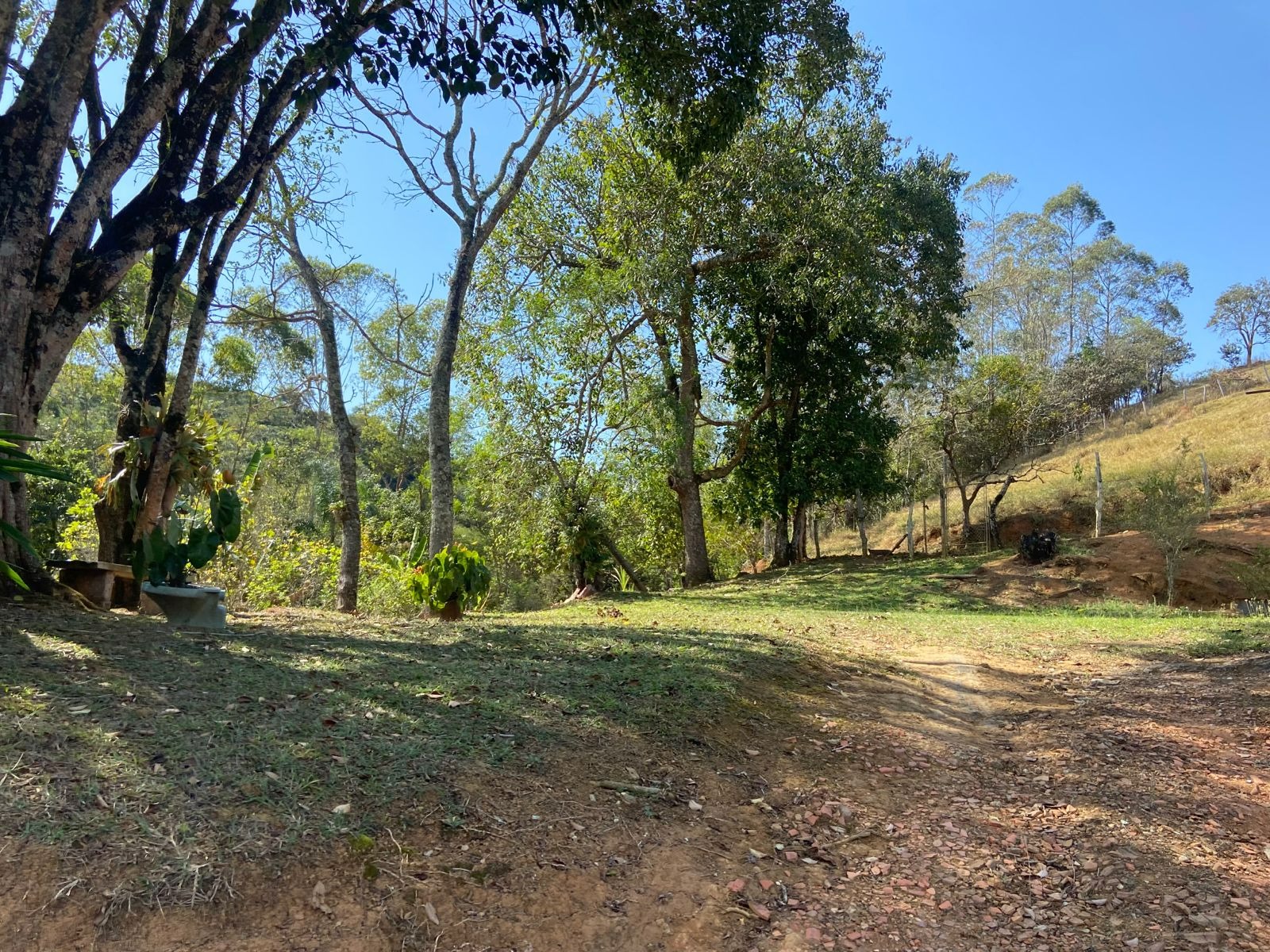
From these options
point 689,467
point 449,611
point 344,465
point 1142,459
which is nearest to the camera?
point 449,611

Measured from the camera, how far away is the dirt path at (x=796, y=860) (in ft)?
7.51

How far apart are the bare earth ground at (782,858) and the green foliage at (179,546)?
139 centimetres

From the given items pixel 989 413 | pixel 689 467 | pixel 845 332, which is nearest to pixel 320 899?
pixel 689 467

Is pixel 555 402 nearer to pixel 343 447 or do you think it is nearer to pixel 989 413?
pixel 343 447

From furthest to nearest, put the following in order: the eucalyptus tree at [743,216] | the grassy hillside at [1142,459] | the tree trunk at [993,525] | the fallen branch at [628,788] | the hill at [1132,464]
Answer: the grassy hillside at [1142,459] → the hill at [1132,464] → the tree trunk at [993,525] → the eucalyptus tree at [743,216] → the fallen branch at [628,788]

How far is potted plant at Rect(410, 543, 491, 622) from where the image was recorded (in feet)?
28.7

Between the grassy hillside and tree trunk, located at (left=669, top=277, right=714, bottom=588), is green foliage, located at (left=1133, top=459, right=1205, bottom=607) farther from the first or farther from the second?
tree trunk, located at (left=669, top=277, right=714, bottom=588)

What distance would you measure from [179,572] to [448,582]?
3169 mm

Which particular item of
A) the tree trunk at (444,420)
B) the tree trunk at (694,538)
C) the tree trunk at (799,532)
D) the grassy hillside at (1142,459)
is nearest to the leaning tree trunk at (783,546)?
the tree trunk at (799,532)

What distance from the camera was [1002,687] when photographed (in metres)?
6.05

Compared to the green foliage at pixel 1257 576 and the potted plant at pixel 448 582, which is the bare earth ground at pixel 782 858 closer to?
the potted plant at pixel 448 582

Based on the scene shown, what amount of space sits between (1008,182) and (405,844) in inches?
1828

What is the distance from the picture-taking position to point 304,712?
11.4 ft

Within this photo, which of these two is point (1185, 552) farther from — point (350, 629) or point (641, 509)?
point (350, 629)
